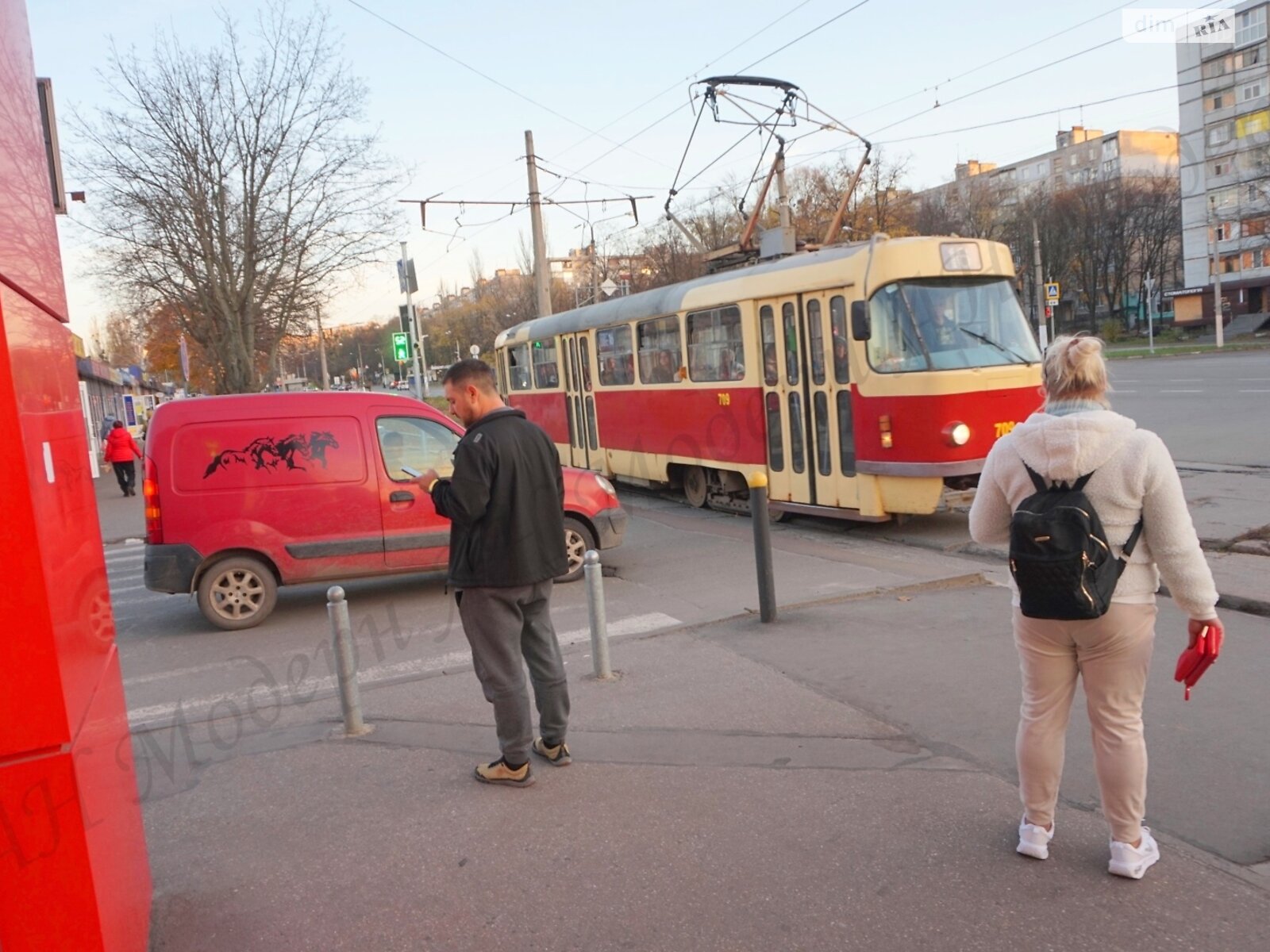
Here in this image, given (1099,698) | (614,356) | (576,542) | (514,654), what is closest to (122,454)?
(614,356)

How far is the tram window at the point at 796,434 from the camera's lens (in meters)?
11.6

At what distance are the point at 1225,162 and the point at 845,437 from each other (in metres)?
75.0

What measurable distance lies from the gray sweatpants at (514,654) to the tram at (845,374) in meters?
4.89

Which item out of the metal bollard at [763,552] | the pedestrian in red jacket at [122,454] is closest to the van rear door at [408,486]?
the metal bollard at [763,552]

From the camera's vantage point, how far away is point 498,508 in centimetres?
435

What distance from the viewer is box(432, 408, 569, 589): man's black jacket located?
170 inches

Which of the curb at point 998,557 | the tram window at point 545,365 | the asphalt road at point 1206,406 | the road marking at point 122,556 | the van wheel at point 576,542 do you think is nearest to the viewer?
the curb at point 998,557

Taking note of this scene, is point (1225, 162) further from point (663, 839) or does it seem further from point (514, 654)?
point (663, 839)

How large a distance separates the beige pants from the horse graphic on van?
21.4 ft

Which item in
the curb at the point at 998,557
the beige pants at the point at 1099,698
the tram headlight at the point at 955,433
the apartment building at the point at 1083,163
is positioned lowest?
the curb at the point at 998,557

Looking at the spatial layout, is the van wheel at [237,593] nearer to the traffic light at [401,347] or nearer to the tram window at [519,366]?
the tram window at [519,366]

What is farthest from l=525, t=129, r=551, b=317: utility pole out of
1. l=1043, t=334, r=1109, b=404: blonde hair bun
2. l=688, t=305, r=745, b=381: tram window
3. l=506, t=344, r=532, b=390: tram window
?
l=1043, t=334, r=1109, b=404: blonde hair bun

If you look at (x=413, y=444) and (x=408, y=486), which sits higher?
(x=413, y=444)

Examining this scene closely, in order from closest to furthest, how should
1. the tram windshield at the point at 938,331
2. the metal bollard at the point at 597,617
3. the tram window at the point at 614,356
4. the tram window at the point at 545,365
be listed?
1. the metal bollard at the point at 597,617
2. the tram windshield at the point at 938,331
3. the tram window at the point at 614,356
4. the tram window at the point at 545,365
